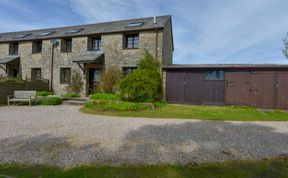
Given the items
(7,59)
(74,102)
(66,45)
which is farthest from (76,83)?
(7,59)

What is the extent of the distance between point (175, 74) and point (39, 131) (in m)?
9.26

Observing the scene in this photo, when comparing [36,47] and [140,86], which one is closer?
[140,86]

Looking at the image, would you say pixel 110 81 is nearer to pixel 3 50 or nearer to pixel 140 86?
pixel 140 86

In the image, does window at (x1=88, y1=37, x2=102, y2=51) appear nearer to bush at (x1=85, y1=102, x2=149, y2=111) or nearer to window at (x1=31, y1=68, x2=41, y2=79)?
window at (x1=31, y1=68, x2=41, y2=79)

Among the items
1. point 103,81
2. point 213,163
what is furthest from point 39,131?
point 103,81

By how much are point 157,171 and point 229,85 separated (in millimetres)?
10296

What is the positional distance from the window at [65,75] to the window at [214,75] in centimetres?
1192

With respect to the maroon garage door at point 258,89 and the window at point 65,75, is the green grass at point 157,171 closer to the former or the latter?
the maroon garage door at point 258,89

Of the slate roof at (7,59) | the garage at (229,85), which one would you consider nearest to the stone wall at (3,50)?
the slate roof at (7,59)

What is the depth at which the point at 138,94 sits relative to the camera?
11031mm

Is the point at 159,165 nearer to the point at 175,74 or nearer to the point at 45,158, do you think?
the point at 45,158

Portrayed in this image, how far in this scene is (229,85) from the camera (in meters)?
11.6

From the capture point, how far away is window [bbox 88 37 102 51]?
617 inches

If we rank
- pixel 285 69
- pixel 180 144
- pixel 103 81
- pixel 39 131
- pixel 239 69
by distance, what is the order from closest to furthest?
pixel 180 144, pixel 39 131, pixel 285 69, pixel 239 69, pixel 103 81
